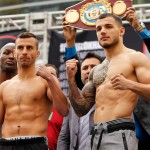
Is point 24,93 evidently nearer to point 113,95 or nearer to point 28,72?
point 28,72

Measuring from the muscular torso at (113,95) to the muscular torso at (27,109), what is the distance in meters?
0.51

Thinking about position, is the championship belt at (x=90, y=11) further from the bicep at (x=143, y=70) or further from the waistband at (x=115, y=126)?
the waistband at (x=115, y=126)

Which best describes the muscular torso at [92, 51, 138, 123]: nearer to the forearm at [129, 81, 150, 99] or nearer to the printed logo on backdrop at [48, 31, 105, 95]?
the forearm at [129, 81, 150, 99]

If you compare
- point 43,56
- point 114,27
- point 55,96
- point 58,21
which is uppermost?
point 58,21

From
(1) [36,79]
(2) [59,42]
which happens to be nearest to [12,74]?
(1) [36,79]

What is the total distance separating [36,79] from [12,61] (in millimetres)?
717

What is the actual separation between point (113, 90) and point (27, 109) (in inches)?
29.7

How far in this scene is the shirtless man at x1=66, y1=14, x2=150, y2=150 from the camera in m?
3.27

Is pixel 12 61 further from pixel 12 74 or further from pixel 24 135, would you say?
pixel 24 135

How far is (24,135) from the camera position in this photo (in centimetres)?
379

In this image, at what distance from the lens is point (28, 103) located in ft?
12.6

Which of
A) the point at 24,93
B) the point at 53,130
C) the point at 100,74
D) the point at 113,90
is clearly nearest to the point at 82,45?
the point at 53,130

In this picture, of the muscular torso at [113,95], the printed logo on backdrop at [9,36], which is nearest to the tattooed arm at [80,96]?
the muscular torso at [113,95]

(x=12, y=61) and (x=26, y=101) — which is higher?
(x=12, y=61)
